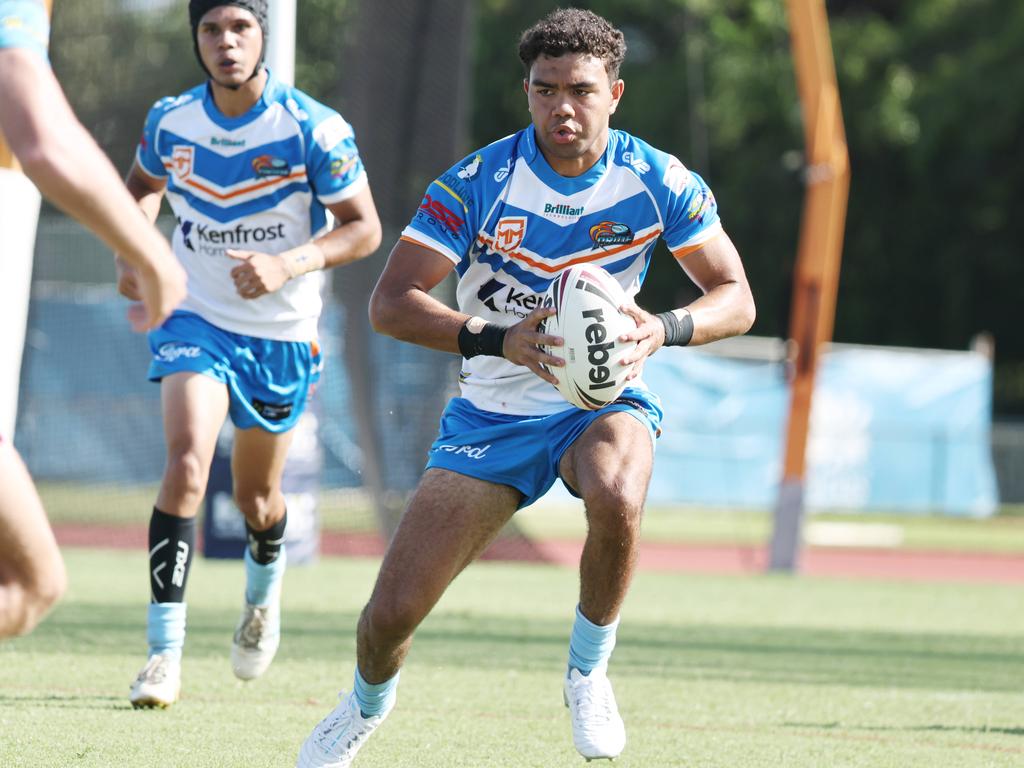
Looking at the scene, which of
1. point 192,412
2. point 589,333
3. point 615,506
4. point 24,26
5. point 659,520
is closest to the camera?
point 24,26

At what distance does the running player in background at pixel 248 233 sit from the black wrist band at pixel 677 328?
1.97 m

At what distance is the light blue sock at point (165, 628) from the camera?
241 inches

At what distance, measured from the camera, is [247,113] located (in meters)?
6.86

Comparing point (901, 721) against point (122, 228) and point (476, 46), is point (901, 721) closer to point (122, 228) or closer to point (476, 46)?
point (122, 228)

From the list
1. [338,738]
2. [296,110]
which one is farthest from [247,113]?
[338,738]

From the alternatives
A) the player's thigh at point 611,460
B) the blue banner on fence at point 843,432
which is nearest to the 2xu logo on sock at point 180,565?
the player's thigh at point 611,460

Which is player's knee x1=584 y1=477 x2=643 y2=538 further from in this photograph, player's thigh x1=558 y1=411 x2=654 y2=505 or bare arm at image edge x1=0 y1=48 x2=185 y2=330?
bare arm at image edge x1=0 y1=48 x2=185 y2=330

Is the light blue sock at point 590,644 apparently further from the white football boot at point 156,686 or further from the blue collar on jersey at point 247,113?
the blue collar on jersey at point 247,113

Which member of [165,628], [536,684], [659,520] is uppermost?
[165,628]

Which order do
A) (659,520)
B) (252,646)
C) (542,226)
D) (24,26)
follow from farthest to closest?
(659,520) < (252,646) < (542,226) < (24,26)

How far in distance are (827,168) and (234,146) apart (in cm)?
904

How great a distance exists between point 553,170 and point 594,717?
1687 millimetres

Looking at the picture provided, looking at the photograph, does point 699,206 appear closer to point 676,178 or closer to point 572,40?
point 676,178

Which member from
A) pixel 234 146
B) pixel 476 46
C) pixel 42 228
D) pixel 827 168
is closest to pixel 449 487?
pixel 234 146
